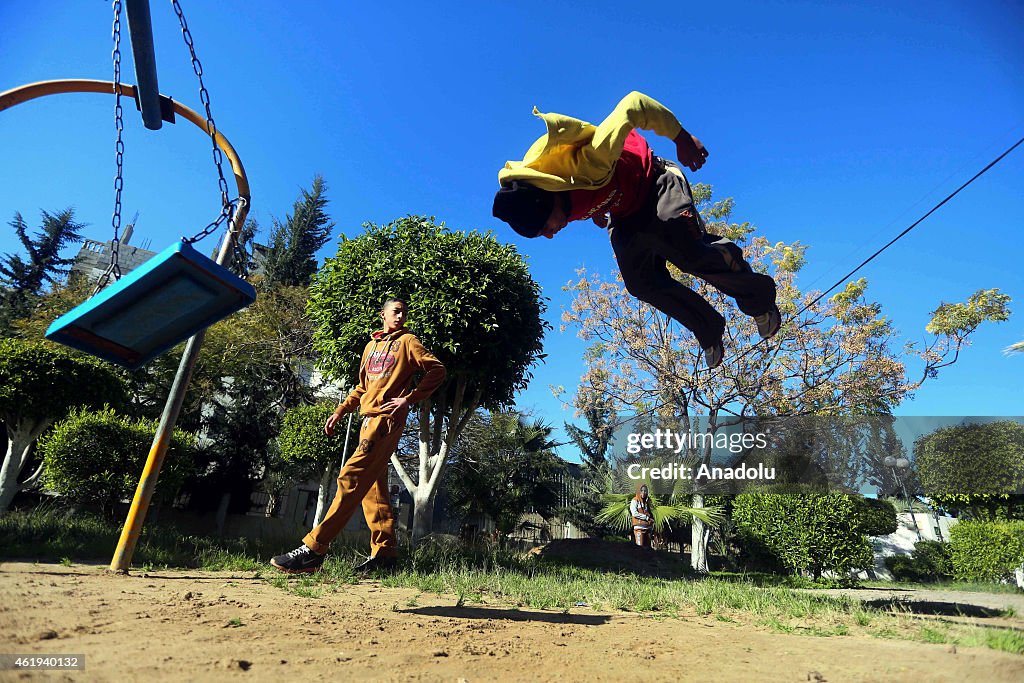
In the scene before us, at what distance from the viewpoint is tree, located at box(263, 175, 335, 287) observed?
2250cm

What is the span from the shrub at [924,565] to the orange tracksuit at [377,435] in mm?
17829

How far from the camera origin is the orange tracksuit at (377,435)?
3.60 metres

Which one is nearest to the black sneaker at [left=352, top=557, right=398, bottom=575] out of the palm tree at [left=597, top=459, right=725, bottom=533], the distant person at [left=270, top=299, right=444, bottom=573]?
the distant person at [left=270, top=299, right=444, bottom=573]

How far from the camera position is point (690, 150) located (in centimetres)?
340

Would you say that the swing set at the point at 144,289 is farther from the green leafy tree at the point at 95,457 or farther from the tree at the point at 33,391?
the tree at the point at 33,391

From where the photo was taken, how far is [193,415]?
16500 millimetres

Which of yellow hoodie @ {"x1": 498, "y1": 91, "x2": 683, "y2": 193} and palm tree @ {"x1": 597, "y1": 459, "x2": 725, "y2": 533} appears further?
palm tree @ {"x1": 597, "y1": 459, "x2": 725, "y2": 533}

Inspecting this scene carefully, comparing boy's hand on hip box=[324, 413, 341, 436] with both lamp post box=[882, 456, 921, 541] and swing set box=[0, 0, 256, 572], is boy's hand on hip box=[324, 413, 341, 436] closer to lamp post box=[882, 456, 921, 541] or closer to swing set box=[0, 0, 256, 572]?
swing set box=[0, 0, 256, 572]

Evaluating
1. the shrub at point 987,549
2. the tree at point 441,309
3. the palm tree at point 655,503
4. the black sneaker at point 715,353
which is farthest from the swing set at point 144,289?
the shrub at point 987,549

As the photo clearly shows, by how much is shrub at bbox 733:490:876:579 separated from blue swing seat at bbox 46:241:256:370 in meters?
12.9

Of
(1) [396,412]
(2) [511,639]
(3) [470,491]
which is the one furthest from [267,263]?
(2) [511,639]

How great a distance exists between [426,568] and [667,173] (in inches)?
221

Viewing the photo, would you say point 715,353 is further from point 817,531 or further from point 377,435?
point 817,531

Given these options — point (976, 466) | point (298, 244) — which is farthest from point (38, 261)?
point (976, 466)
